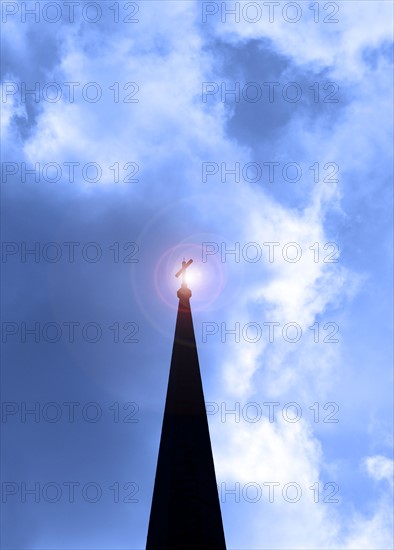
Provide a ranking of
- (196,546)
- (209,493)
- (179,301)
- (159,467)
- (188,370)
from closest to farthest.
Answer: (196,546) < (209,493) < (159,467) < (188,370) < (179,301)

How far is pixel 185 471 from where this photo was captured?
2528 centimetres

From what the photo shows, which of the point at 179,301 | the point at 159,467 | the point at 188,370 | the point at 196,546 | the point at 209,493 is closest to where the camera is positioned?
the point at 196,546

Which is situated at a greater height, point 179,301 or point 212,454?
point 179,301

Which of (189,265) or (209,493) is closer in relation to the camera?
(209,493)

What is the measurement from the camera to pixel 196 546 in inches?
914

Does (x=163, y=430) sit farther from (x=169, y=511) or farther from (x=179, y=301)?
(x=179, y=301)

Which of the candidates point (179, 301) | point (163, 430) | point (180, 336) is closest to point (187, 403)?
point (163, 430)

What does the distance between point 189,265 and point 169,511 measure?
1142 cm

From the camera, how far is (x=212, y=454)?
26.6m

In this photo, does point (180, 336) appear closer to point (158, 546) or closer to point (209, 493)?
point (209, 493)

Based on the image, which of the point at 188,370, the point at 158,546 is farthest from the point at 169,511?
the point at 188,370

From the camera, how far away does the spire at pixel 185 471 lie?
23.7m

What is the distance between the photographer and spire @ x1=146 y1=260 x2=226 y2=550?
2370 cm

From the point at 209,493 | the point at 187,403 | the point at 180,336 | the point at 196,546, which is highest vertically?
the point at 180,336
